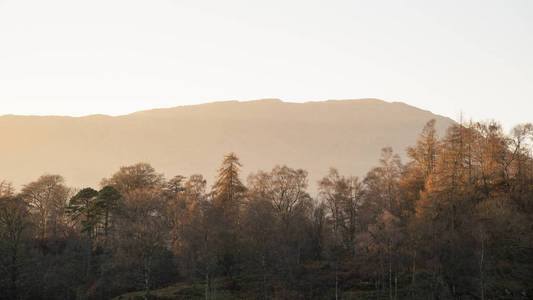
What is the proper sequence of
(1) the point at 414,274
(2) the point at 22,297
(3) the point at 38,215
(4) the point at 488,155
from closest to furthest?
1. (1) the point at 414,274
2. (2) the point at 22,297
3. (4) the point at 488,155
4. (3) the point at 38,215

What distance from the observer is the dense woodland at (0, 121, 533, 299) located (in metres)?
57.9

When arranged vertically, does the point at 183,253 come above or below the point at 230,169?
below

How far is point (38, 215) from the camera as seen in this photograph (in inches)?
3423

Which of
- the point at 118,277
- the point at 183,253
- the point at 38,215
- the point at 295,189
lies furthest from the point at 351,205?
the point at 38,215

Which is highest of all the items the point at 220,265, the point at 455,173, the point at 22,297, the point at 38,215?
the point at 455,173

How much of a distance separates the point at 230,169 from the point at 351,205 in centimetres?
2103

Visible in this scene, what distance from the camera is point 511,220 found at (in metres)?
59.0

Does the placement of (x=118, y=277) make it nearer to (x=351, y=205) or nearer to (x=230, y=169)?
(x=230, y=169)

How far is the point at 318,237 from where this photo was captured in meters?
70.4

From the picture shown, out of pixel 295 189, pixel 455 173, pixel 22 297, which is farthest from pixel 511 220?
pixel 22 297

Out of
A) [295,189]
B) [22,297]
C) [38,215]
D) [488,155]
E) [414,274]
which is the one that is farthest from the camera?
[38,215]

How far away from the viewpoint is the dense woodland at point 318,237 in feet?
190

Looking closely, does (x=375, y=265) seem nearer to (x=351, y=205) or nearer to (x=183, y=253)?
(x=351, y=205)

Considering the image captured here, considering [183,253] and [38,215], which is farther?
[38,215]
